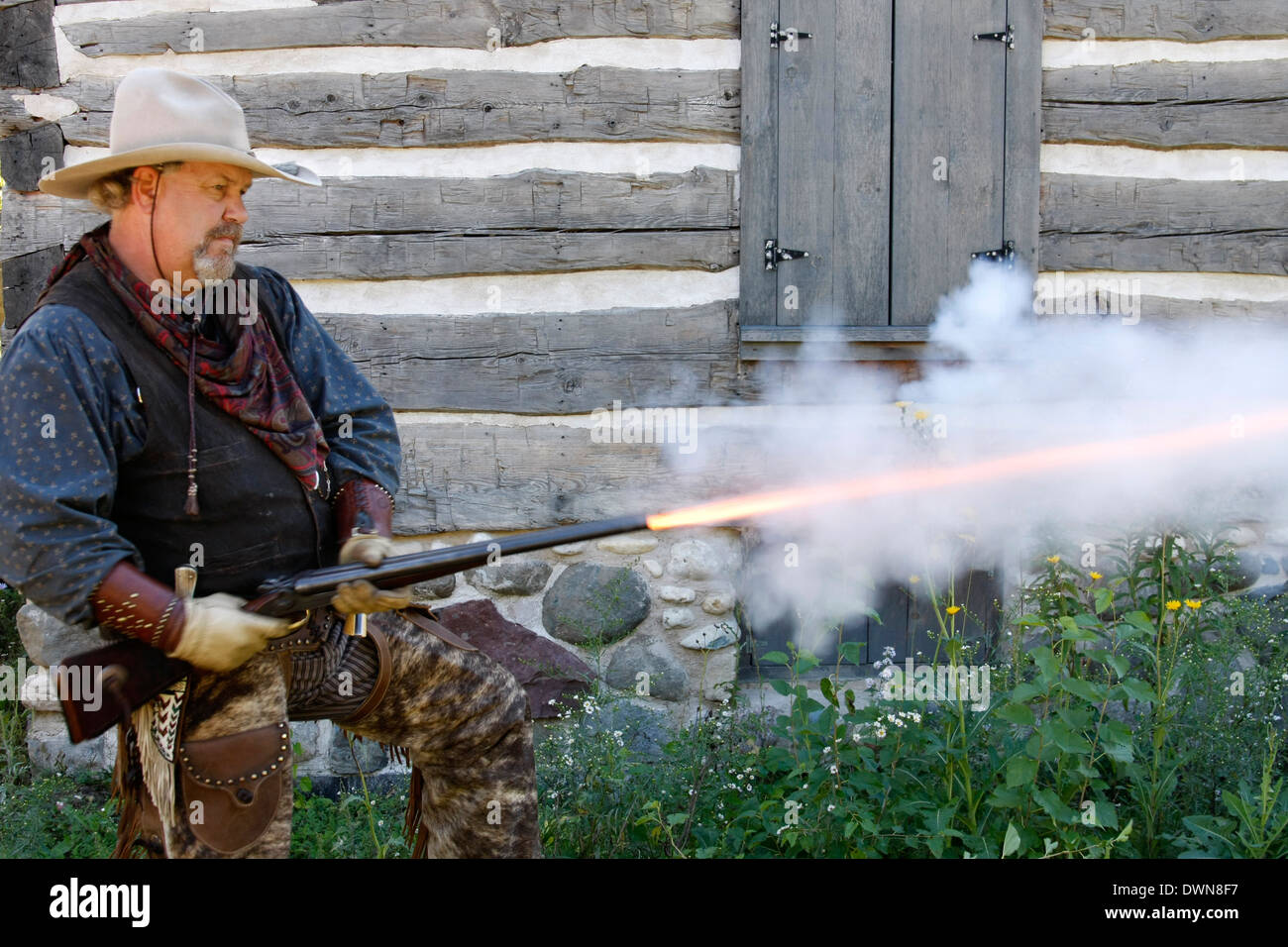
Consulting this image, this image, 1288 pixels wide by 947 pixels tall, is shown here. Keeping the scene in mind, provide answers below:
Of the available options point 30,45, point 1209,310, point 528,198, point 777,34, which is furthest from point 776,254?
point 30,45

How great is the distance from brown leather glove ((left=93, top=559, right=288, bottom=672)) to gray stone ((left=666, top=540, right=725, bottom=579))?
2330 millimetres

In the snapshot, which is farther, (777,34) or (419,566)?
(777,34)

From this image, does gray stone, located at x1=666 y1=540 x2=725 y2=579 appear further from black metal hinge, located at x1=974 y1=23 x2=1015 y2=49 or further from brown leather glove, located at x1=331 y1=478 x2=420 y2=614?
black metal hinge, located at x1=974 y1=23 x2=1015 y2=49

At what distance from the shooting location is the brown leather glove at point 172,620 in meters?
2.45

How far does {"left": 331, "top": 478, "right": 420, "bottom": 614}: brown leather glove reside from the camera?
2.68 metres

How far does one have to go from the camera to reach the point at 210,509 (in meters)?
2.75

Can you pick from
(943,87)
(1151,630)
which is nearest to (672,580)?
(1151,630)

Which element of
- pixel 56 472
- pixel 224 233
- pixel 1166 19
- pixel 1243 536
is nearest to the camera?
pixel 56 472

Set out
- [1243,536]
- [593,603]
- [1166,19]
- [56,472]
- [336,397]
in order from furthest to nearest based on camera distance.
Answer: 1. [1243,536]
2. [1166,19]
3. [593,603]
4. [336,397]
5. [56,472]

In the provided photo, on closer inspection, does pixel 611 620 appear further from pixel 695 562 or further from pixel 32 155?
pixel 32 155

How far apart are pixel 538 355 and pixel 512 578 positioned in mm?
978

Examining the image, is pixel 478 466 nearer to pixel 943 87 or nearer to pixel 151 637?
pixel 151 637

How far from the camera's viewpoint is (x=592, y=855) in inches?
144

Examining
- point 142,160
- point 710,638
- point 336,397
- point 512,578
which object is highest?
point 142,160
